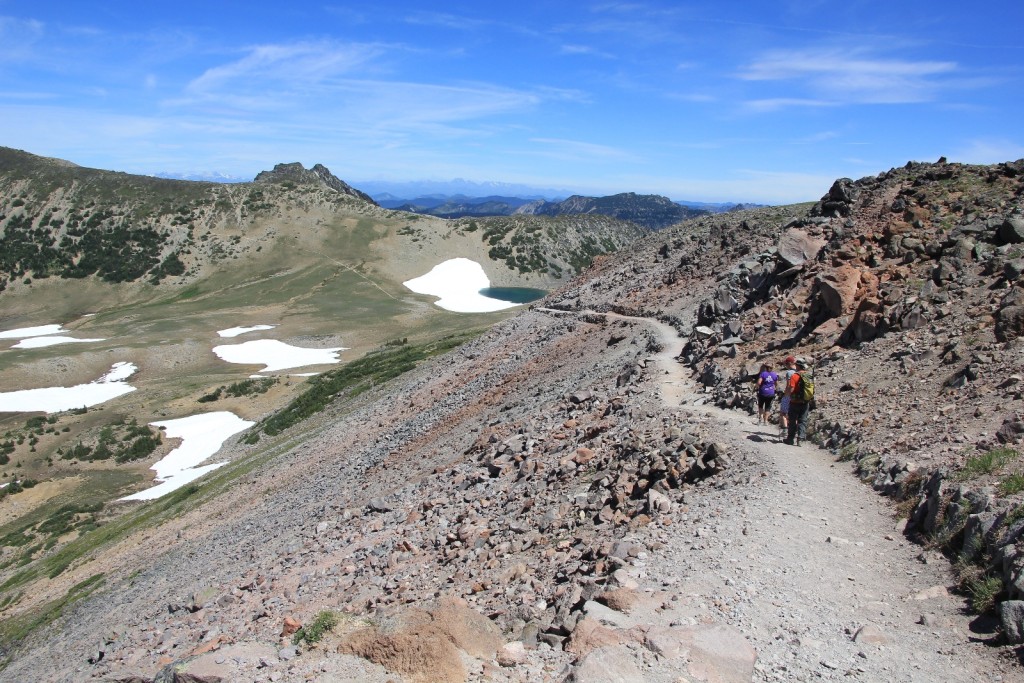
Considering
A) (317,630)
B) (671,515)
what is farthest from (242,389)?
(317,630)

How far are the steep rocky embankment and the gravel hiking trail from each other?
0.14 feet

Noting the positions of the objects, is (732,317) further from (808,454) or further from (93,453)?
(93,453)

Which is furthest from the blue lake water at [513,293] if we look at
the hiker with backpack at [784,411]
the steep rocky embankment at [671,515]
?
the hiker with backpack at [784,411]

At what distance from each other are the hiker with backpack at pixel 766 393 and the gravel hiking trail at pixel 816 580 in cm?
278

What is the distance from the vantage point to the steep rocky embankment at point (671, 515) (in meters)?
8.59

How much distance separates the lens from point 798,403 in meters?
15.3

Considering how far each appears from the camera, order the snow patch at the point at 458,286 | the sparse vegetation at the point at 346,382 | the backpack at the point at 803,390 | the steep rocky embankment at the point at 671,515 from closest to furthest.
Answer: the steep rocky embankment at the point at 671,515 → the backpack at the point at 803,390 → the sparse vegetation at the point at 346,382 → the snow patch at the point at 458,286

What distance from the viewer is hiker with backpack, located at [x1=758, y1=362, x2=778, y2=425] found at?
54.6 ft

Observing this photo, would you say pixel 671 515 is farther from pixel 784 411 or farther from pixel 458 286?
pixel 458 286

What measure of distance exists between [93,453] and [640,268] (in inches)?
1482

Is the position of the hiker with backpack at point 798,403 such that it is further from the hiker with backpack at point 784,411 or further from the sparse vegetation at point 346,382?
the sparse vegetation at point 346,382

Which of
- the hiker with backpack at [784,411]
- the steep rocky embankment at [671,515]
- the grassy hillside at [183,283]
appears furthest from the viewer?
the grassy hillside at [183,283]

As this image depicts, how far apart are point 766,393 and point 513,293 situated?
102 meters

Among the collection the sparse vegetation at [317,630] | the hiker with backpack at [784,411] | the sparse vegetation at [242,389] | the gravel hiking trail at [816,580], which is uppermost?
the hiker with backpack at [784,411]
